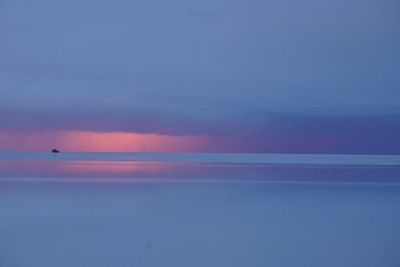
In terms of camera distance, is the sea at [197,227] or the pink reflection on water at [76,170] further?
the pink reflection on water at [76,170]

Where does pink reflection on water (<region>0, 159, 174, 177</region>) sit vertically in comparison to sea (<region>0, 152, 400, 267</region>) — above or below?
above

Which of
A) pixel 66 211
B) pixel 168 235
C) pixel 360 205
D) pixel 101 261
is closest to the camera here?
pixel 101 261

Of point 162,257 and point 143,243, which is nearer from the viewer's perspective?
point 162,257

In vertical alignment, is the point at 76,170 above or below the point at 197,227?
above

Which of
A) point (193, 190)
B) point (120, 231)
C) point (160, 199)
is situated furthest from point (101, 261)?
point (193, 190)

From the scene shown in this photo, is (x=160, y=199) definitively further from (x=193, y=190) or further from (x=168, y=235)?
(x=168, y=235)

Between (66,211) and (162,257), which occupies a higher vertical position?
(66,211)

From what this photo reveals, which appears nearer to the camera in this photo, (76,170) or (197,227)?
(197,227)

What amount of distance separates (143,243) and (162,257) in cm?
39

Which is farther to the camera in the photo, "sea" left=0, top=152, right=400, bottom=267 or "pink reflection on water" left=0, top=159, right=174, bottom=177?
"pink reflection on water" left=0, top=159, right=174, bottom=177

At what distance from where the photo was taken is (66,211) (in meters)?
5.37

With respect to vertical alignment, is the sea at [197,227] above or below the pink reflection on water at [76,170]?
below

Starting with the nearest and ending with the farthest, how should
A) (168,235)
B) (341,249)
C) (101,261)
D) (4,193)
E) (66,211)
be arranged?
(101,261)
(341,249)
(168,235)
(66,211)
(4,193)

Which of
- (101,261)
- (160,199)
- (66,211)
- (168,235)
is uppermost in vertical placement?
(160,199)
